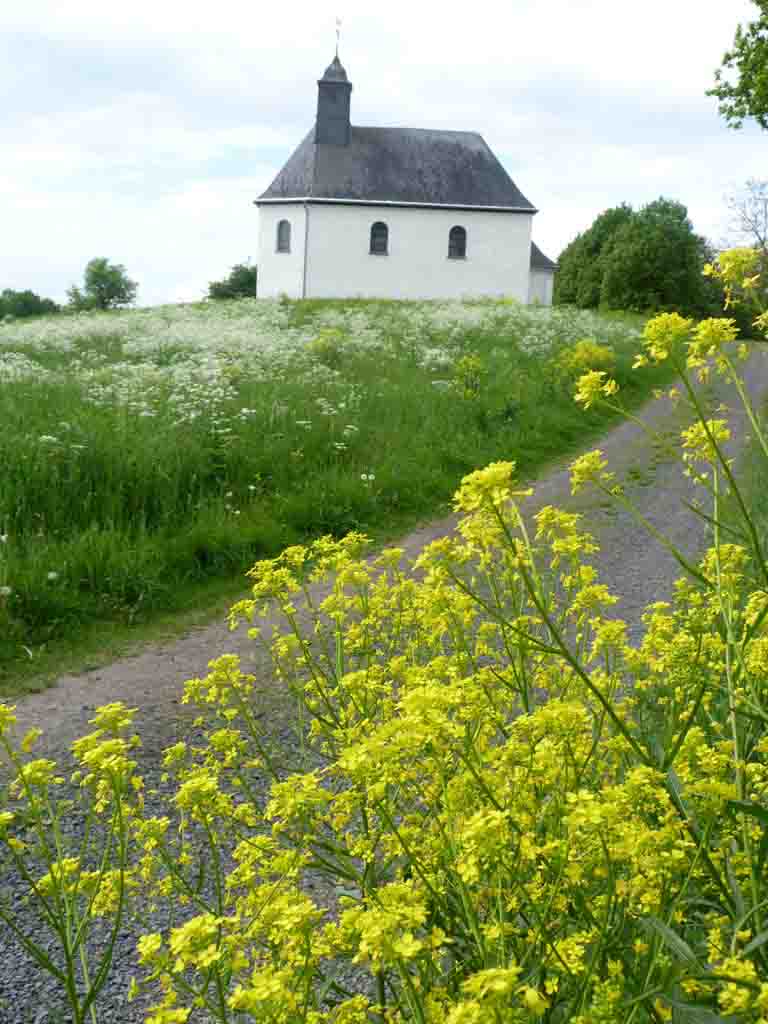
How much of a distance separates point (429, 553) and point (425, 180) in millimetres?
42883

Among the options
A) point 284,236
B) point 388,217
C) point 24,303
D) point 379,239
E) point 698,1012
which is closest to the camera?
point 698,1012

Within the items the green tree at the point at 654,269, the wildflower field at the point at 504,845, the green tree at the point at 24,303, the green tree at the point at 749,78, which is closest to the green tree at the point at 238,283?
the green tree at the point at 24,303

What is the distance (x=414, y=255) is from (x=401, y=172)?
3.74m

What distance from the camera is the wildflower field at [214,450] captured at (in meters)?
6.94

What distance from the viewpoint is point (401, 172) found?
141 ft

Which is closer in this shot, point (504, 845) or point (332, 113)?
point (504, 845)

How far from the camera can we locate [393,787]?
2.49m

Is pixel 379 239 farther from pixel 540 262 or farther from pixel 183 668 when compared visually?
pixel 183 668

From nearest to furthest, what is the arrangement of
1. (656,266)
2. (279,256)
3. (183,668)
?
(183,668) → (279,256) → (656,266)

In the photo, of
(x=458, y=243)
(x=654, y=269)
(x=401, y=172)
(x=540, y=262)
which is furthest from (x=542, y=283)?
(x=401, y=172)

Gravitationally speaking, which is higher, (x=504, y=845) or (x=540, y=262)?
(x=540, y=262)

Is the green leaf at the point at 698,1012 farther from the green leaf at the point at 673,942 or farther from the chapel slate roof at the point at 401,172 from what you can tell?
the chapel slate roof at the point at 401,172

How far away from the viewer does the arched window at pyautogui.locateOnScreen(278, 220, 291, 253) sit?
43.3 m

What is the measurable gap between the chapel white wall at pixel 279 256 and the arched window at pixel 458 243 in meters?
6.82
